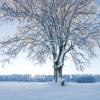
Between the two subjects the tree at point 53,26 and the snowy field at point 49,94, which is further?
the tree at point 53,26

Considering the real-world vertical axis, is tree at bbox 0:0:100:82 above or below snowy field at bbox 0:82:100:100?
above

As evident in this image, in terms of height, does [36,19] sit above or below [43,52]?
above

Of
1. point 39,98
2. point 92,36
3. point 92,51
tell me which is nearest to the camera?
point 39,98

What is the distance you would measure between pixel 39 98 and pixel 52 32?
12461 mm

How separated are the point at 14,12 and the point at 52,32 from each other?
348cm

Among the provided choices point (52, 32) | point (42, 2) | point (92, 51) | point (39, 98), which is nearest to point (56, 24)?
point (52, 32)

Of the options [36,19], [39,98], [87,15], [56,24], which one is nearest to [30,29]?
[36,19]

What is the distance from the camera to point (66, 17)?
→ 2486 centimetres

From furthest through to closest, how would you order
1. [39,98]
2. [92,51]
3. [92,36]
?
[92,51], [92,36], [39,98]

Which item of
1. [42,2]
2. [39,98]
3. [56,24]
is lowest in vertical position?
[39,98]

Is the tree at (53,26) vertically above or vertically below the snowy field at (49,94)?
above

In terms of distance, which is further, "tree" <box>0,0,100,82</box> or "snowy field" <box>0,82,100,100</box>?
"tree" <box>0,0,100,82</box>

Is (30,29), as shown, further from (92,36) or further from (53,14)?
(92,36)

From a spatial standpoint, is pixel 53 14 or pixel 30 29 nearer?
pixel 53 14
